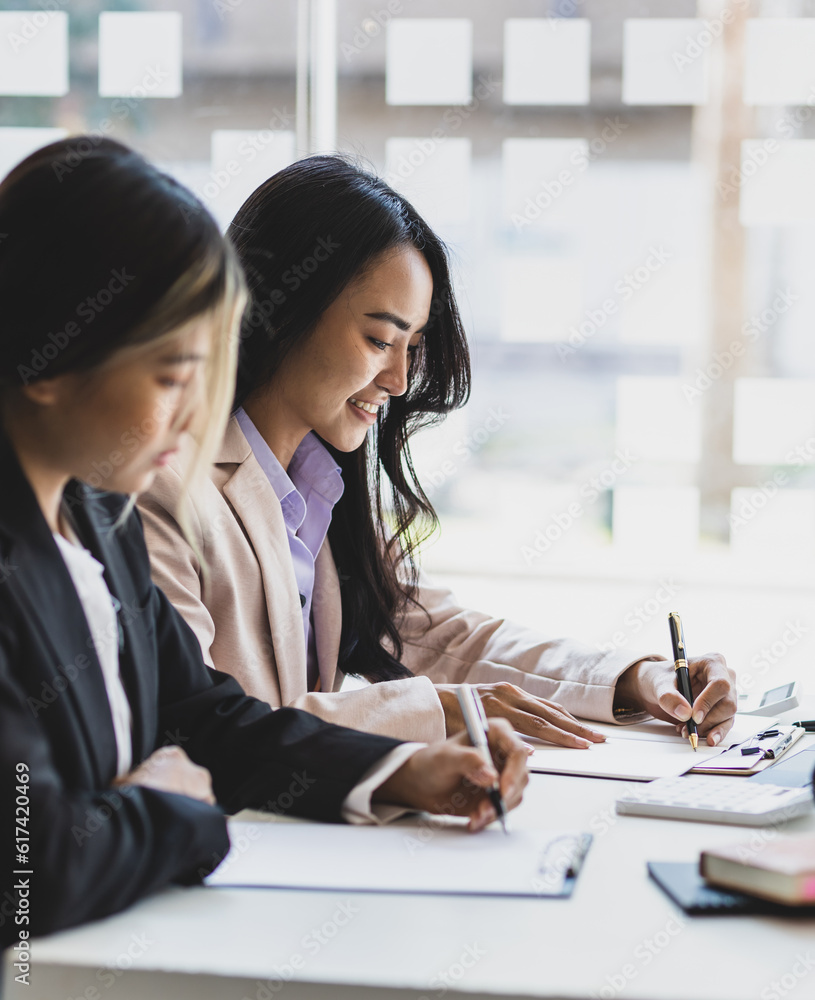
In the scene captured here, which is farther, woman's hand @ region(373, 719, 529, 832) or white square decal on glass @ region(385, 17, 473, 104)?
white square decal on glass @ region(385, 17, 473, 104)

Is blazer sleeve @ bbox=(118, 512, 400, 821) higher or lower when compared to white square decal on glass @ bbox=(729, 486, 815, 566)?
→ higher

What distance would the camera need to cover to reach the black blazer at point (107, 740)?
74 cm

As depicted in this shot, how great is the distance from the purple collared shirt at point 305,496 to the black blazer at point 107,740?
20.8 inches

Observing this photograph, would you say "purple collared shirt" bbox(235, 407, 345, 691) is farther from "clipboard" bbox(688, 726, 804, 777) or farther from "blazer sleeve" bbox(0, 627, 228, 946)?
"blazer sleeve" bbox(0, 627, 228, 946)

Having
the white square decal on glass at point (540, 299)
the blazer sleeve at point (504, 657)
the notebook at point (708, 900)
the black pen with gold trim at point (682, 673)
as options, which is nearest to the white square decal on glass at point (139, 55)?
the white square decal on glass at point (540, 299)

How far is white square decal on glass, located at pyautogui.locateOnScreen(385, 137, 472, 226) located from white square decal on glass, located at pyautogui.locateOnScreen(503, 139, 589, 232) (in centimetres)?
14

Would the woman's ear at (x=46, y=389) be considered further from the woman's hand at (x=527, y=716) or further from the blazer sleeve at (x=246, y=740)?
the woman's hand at (x=527, y=716)

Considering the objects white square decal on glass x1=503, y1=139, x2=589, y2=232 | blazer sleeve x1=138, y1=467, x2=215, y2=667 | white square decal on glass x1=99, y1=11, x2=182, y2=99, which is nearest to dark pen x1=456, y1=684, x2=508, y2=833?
blazer sleeve x1=138, y1=467, x2=215, y2=667

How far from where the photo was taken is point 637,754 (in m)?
1.31

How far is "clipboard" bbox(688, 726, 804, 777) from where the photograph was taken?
1.20 meters

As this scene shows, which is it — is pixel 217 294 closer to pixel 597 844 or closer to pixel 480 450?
pixel 597 844

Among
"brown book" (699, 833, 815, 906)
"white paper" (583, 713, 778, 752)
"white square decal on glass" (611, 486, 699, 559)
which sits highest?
"brown book" (699, 833, 815, 906)

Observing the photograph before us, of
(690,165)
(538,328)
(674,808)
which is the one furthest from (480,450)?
(674,808)

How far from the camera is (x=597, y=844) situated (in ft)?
3.14
